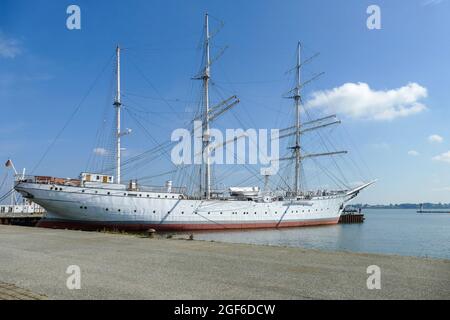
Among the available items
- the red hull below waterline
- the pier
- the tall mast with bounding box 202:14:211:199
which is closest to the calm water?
the red hull below waterline

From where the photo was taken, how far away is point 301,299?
667 centimetres

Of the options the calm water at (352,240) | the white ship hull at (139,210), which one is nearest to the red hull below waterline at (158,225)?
the white ship hull at (139,210)

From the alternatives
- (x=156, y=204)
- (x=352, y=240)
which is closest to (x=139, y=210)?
(x=156, y=204)

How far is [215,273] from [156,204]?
3591cm

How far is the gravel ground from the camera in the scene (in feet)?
23.0

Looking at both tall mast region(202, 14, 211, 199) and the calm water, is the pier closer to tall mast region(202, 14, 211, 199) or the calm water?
the calm water

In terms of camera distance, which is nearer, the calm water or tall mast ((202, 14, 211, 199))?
the calm water

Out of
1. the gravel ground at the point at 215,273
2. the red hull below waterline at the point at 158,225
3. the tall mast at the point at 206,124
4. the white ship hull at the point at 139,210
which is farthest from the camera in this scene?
the tall mast at the point at 206,124

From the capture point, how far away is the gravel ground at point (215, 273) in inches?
276

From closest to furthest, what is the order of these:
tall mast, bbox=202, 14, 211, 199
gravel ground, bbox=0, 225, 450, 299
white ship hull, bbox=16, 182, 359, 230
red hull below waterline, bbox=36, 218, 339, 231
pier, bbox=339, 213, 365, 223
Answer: gravel ground, bbox=0, 225, 450, 299 < white ship hull, bbox=16, 182, 359, 230 < red hull below waterline, bbox=36, 218, 339, 231 < tall mast, bbox=202, 14, 211, 199 < pier, bbox=339, 213, 365, 223

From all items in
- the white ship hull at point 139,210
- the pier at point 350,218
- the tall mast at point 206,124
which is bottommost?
the pier at point 350,218

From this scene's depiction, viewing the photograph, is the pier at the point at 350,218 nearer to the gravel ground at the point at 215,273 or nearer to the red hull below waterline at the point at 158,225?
the red hull below waterline at the point at 158,225
